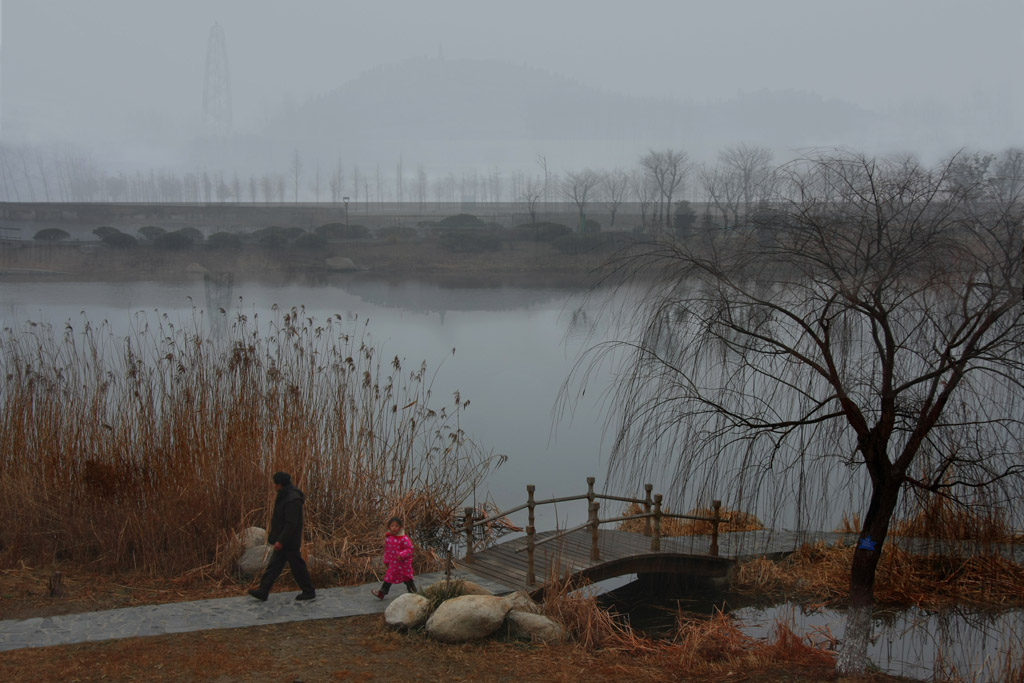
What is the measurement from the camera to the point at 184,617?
18.0ft

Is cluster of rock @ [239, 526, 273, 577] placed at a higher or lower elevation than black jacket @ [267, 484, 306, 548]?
lower

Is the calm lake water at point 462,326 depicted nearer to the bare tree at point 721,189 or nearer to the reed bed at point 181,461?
the bare tree at point 721,189

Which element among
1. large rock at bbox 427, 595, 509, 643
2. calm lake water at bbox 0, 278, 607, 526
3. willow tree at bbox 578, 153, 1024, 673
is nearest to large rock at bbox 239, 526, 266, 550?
large rock at bbox 427, 595, 509, 643

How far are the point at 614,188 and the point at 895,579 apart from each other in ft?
40.0

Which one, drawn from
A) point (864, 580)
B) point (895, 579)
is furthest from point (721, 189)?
point (864, 580)

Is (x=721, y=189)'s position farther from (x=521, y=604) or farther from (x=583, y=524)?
(x=521, y=604)

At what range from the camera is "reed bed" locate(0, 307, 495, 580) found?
23.2 ft

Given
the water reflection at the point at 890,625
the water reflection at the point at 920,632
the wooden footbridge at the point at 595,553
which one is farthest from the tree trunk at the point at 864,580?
the wooden footbridge at the point at 595,553

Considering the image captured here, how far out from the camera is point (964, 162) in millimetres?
5746

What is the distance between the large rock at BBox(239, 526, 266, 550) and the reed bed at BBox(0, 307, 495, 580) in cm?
14

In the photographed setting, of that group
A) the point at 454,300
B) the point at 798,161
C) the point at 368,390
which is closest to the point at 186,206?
the point at 454,300

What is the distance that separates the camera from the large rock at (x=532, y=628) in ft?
17.7

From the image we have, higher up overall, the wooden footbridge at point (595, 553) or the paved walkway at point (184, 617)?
the paved walkway at point (184, 617)

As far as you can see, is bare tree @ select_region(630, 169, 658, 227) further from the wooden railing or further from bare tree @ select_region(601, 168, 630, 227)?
the wooden railing
